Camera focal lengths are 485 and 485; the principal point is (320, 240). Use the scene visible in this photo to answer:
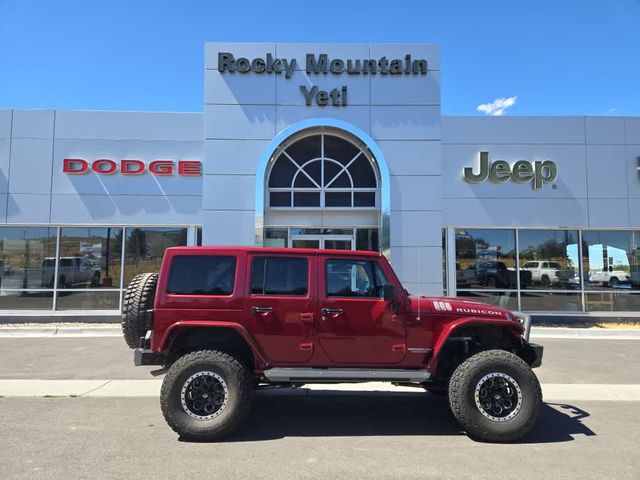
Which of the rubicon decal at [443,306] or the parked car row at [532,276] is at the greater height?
the parked car row at [532,276]

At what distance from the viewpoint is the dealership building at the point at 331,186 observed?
1366cm

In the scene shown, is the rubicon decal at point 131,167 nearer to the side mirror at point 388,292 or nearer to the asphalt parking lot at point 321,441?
the asphalt parking lot at point 321,441

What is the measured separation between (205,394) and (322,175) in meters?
9.68

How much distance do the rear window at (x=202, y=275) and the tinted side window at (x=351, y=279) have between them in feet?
3.67

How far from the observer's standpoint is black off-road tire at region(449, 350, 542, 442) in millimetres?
5121

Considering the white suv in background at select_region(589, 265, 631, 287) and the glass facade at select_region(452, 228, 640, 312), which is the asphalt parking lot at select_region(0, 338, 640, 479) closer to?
the glass facade at select_region(452, 228, 640, 312)

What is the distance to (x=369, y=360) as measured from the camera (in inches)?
214

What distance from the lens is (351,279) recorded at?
221 inches

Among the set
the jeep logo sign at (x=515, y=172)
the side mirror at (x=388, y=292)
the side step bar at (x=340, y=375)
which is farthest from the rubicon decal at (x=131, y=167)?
the side mirror at (x=388, y=292)

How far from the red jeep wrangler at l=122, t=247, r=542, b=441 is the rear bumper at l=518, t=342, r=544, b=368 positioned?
14 mm

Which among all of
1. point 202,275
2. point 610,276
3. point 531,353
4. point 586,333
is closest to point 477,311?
point 531,353

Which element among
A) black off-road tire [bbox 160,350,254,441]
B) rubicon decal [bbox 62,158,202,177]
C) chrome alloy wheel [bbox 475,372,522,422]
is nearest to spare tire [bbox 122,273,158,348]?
black off-road tire [bbox 160,350,254,441]

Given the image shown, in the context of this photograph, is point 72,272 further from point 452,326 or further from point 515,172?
point 515,172

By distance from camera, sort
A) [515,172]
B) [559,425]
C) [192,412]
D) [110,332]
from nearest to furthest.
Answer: [192,412] < [559,425] < [110,332] < [515,172]
